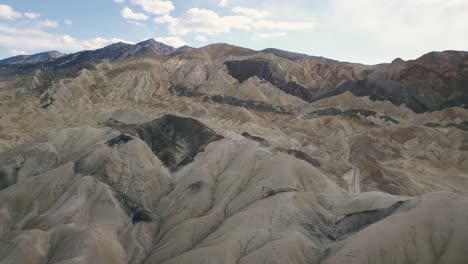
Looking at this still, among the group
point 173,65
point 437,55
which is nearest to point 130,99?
point 173,65

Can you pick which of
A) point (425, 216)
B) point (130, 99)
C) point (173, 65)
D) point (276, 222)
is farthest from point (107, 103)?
point (425, 216)

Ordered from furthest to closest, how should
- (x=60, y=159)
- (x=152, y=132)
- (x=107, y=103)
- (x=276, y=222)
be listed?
(x=107, y=103) < (x=152, y=132) < (x=60, y=159) < (x=276, y=222)

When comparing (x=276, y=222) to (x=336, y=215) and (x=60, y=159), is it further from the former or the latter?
(x=60, y=159)

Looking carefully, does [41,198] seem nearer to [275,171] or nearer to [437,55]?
[275,171]

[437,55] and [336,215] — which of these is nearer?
[336,215]

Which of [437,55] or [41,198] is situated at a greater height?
[437,55]

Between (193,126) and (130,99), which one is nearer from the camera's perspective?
(193,126)

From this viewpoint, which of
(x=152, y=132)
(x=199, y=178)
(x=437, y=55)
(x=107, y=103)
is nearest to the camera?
(x=199, y=178)

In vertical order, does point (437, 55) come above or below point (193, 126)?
above

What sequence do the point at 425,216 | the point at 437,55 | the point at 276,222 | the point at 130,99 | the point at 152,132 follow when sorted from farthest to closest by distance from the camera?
the point at 437,55 → the point at 130,99 → the point at 152,132 → the point at 276,222 → the point at 425,216
